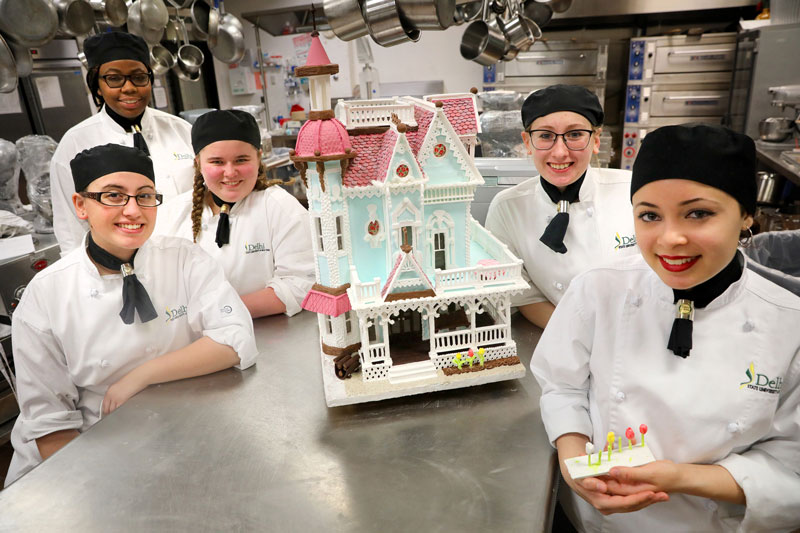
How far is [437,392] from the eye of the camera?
148 centimetres

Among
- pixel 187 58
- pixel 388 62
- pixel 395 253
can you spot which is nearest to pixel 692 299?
pixel 395 253

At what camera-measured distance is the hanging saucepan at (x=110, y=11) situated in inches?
117

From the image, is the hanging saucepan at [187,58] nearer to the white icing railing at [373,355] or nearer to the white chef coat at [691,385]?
the white icing railing at [373,355]

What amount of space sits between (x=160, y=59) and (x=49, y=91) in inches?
49.1

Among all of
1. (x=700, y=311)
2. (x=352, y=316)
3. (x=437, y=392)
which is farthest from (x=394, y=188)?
(x=700, y=311)

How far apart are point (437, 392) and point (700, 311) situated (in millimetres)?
702

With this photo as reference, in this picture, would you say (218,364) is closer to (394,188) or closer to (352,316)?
(352,316)

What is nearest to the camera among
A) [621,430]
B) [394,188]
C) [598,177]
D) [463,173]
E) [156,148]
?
[621,430]

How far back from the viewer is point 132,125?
238 cm

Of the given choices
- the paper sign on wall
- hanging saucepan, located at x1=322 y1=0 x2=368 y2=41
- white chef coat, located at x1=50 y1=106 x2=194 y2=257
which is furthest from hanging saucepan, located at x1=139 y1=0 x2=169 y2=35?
hanging saucepan, located at x1=322 y1=0 x2=368 y2=41

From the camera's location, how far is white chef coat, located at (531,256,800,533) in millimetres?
1035

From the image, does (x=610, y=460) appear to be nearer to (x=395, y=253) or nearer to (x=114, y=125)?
(x=395, y=253)

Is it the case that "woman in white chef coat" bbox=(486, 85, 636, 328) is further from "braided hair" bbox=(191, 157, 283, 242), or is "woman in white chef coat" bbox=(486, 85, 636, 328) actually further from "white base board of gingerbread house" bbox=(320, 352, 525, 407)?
"braided hair" bbox=(191, 157, 283, 242)

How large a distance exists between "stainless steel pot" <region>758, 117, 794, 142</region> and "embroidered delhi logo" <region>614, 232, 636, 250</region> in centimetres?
316
